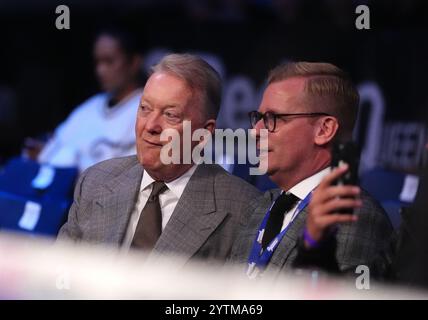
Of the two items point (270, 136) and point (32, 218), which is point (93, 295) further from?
point (32, 218)

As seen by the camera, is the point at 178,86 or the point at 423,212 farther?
the point at 178,86

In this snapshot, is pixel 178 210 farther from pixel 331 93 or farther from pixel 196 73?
pixel 331 93

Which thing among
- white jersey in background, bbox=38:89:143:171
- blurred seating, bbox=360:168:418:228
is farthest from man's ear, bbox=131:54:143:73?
blurred seating, bbox=360:168:418:228

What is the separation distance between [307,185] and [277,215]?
0.14 m

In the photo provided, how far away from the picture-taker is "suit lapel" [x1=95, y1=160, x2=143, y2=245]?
3.64 metres

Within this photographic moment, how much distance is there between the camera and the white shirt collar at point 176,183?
12.2 ft

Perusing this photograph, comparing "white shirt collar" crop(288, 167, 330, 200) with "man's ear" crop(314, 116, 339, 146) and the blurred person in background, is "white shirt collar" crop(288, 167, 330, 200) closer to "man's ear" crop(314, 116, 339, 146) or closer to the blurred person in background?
"man's ear" crop(314, 116, 339, 146)

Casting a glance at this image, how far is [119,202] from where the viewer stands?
3.69 m

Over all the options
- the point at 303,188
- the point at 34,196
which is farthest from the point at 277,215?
the point at 34,196

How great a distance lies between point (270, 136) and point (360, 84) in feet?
13.0

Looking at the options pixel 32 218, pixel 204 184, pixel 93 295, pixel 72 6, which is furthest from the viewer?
pixel 72 6

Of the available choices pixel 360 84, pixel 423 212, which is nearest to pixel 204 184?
pixel 423 212

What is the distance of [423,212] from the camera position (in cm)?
322

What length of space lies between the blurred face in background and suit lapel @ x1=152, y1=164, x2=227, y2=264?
2.45 metres
